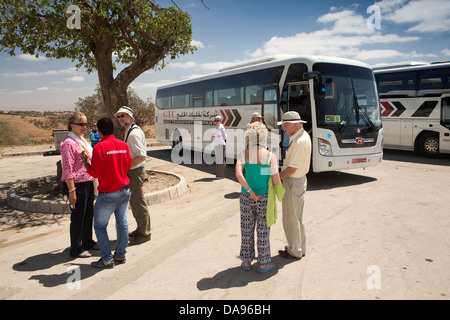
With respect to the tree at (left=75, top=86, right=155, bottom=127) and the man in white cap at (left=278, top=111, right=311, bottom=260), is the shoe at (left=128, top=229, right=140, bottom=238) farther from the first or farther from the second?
the tree at (left=75, top=86, right=155, bottom=127)

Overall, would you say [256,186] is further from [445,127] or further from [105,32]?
[445,127]

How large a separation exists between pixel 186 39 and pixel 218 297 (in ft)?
24.8

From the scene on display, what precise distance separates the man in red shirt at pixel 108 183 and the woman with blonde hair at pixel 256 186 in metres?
1.48

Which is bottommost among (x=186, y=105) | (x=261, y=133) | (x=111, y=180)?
(x=111, y=180)

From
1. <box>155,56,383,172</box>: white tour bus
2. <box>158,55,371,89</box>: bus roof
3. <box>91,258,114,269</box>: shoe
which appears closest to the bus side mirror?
<box>155,56,383,172</box>: white tour bus

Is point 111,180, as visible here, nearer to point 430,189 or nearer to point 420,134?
point 430,189

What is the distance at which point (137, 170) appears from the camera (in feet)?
15.8

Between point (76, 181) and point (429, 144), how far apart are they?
45.0 feet

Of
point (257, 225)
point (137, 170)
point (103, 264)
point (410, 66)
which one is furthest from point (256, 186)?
point (410, 66)

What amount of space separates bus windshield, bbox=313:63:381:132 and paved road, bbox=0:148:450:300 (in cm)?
202
